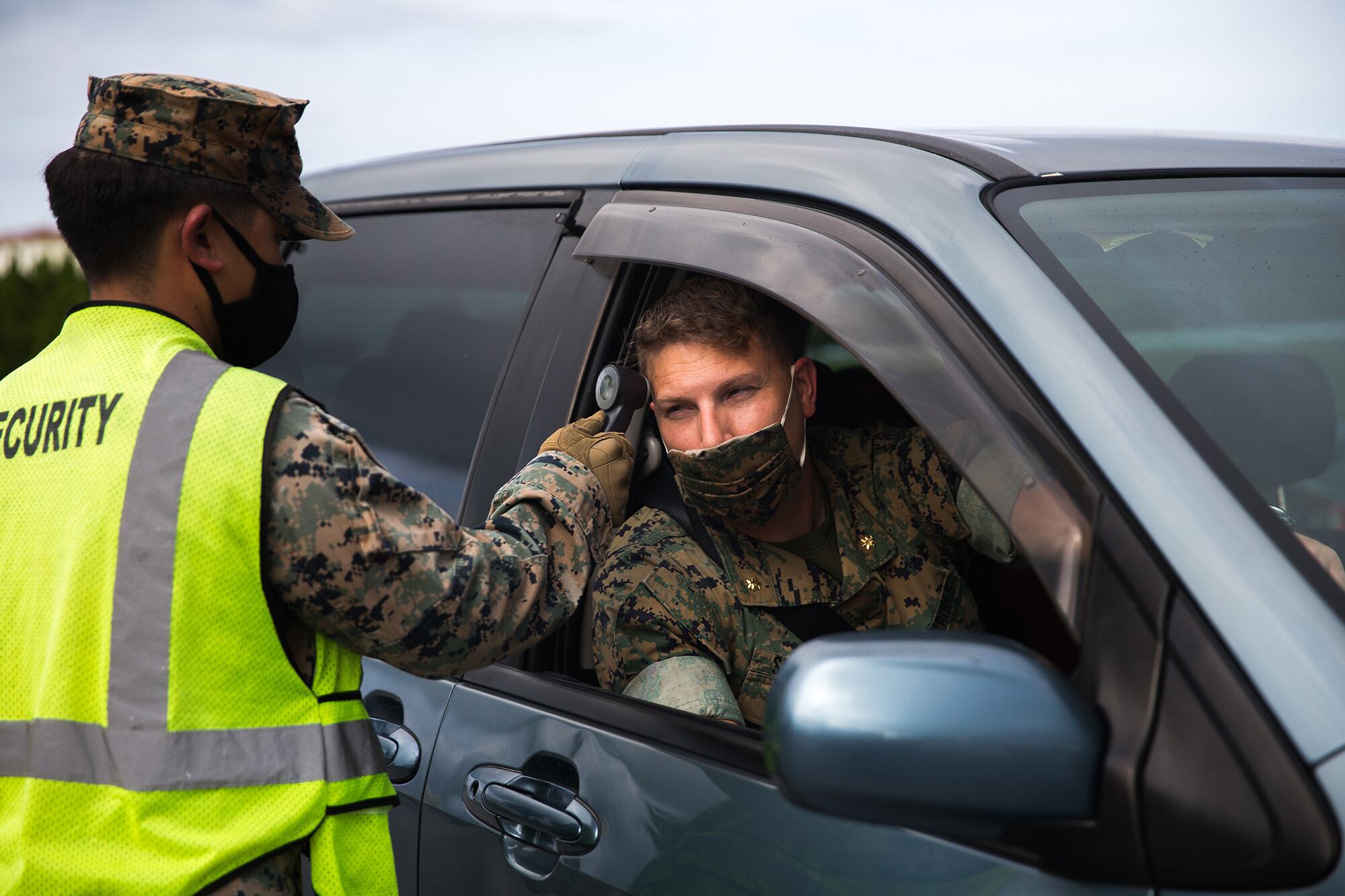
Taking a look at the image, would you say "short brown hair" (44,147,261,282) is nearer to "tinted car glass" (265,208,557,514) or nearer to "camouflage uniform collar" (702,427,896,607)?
"tinted car glass" (265,208,557,514)

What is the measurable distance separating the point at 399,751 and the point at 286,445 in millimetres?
653

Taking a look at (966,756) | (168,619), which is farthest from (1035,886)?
(168,619)

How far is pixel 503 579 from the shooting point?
1439mm

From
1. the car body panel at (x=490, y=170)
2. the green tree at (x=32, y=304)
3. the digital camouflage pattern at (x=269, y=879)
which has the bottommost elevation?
the green tree at (x=32, y=304)

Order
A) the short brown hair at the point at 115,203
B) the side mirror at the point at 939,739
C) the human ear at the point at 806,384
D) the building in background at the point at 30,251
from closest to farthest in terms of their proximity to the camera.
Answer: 1. the side mirror at the point at 939,739
2. the short brown hair at the point at 115,203
3. the human ear at the point at 806,384
4. the building in background at the point at 30,251

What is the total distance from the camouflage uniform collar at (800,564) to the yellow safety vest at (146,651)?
0.84m

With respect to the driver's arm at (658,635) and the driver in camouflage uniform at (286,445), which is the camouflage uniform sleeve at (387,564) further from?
the driver's arm at (658,635)

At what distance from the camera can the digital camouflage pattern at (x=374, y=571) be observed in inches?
50.8

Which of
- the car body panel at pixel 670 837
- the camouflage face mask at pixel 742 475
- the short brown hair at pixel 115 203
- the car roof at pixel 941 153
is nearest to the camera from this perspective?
the car body panel at pixel 670 837

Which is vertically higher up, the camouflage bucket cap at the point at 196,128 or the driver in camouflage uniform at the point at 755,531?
the camouflage bucket cap at the point at 196,128

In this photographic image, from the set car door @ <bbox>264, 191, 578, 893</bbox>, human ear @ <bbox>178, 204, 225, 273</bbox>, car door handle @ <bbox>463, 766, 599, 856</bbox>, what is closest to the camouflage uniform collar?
car door @ <bbox>264, 191, 578, 893</bbox>

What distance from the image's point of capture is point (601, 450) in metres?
1.75

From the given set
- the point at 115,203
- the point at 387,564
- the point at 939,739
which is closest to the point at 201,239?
the point at 115,203

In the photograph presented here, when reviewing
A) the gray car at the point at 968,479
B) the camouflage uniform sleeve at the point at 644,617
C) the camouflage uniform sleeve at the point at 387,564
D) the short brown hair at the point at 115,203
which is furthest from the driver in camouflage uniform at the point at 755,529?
the short brown hair at the point at 115,203
